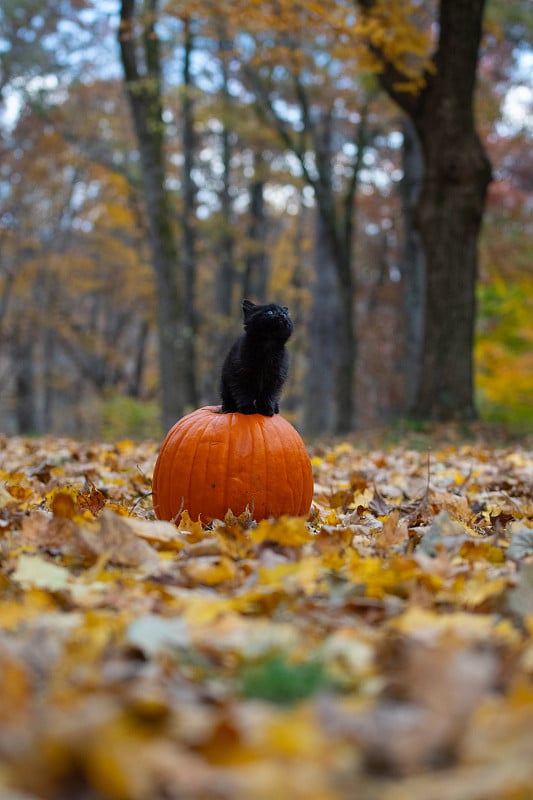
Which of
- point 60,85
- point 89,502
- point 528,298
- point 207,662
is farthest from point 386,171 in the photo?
point 207,662

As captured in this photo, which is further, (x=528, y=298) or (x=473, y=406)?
(x=528, y=298)

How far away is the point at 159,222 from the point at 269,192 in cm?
1227

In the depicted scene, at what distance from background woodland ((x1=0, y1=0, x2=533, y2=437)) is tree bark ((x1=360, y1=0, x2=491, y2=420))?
1.0 inches

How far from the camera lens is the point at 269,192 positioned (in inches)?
907

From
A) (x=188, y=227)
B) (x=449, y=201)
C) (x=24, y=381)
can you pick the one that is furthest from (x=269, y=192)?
(x=449, y=201)

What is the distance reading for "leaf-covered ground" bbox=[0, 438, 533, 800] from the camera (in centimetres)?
109

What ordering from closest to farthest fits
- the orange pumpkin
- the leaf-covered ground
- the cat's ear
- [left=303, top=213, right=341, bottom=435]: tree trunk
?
1. the leaf-covered ground
2. the orange pumpkin
3. the cat's ear
4. [left=303, top=213, right=341, bottom=435]: tree trunk

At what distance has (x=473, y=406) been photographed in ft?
32.6

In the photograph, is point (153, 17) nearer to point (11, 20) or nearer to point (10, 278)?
point (11, 20)

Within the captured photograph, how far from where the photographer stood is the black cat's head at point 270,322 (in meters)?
3.41

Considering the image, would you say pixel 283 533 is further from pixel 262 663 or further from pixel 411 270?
pixel 411 270

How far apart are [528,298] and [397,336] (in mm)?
8134

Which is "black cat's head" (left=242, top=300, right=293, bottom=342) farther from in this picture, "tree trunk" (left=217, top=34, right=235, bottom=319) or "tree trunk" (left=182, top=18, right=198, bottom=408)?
"tree trunk" (left=217, top=34, right=235, bottom=319)

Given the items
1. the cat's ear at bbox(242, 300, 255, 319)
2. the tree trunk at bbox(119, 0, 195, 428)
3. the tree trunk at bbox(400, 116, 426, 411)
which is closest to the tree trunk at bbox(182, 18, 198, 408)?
the tree trunk at bbox(119, 0, 195, 428)
